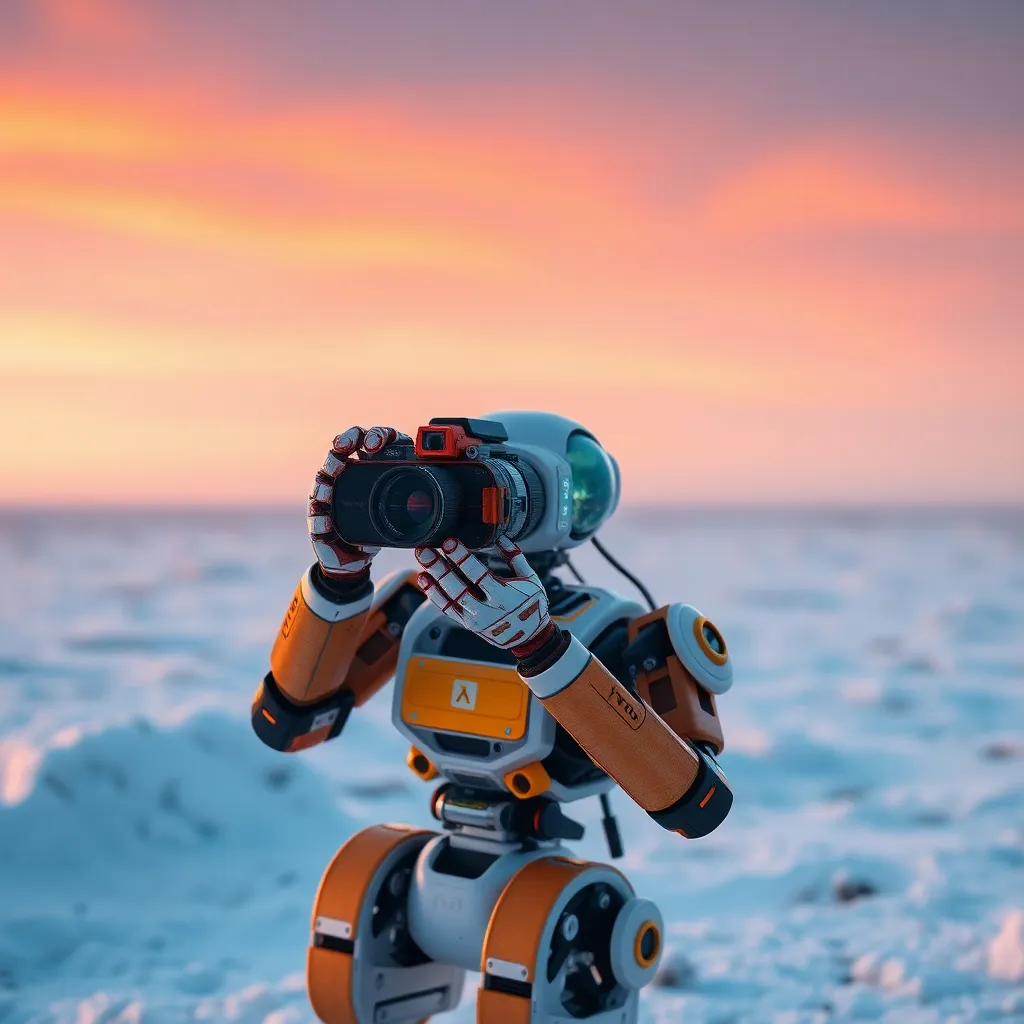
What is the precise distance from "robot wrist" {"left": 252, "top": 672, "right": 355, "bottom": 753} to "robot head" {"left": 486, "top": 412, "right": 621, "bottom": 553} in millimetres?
741

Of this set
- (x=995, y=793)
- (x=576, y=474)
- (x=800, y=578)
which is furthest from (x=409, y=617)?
(x=800, y=578)

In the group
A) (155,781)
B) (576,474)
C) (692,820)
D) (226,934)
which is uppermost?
(576,474)

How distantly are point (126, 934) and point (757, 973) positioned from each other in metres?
2.39

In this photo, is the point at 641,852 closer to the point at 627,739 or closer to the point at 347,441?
the point at 627,739

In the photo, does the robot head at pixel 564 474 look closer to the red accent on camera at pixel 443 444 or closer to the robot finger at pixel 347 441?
the red accent on camera at pixel 443 444

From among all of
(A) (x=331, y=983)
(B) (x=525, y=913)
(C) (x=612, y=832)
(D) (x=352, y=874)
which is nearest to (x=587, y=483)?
(C) (x=612, y=832)

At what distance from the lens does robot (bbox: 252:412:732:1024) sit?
242 cm

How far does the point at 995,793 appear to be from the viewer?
680 cm

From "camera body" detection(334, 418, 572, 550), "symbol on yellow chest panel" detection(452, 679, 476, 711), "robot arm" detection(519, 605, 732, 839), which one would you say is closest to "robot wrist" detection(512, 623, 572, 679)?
"robot arm" detection(519, 605, 732, 839)

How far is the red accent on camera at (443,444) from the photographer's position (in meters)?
2.46

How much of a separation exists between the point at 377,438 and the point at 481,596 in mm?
444

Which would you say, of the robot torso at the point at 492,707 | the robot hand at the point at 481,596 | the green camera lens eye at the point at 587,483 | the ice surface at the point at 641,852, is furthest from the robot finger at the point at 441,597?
the ice surface at the point at 641,852

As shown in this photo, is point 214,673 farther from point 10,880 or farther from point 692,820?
point 692,820

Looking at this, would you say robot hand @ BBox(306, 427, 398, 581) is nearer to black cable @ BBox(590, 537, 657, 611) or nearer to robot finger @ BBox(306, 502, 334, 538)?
robot finger @ BBox(306, 502, 334, 538)
